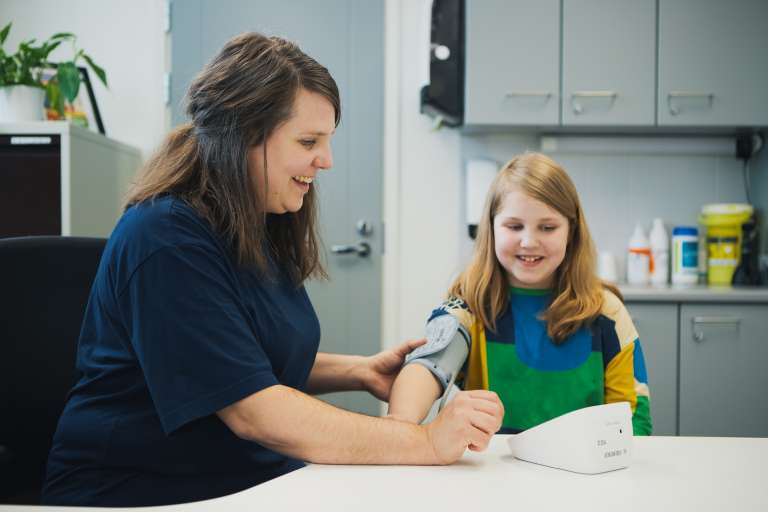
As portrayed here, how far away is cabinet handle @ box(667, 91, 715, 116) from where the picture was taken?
106 inches

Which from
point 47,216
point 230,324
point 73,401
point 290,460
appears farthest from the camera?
point 47,216

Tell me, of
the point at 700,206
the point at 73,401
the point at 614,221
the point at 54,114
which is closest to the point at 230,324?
the point at 73,401

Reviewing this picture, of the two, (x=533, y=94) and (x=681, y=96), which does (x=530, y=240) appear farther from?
(x=681, y=96)

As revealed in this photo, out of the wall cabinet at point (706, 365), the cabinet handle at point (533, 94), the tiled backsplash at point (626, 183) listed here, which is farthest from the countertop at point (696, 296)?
the cabinet handle at point (533, 94)

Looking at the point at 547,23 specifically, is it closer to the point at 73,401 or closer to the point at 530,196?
the point at 530,196

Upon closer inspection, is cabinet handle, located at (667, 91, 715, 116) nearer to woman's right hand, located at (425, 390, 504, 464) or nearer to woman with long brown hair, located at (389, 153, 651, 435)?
woman with long brown hair, located at (389, 153, 651, 435)

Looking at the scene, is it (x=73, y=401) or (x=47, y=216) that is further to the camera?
(x=47, y=216)

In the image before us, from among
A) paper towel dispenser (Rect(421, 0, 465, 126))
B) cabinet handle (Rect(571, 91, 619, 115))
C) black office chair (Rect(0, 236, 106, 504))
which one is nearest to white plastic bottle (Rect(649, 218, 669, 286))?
cabinet handle (Rect(571, 91, 619, 115))

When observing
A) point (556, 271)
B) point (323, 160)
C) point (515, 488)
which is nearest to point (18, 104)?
point (323, 160)

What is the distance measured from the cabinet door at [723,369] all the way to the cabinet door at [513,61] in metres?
0.95

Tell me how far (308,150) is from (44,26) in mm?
2672

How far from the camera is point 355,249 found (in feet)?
10.0

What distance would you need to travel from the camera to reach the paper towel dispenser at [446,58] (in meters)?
2.77

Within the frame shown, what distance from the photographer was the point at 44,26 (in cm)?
318
